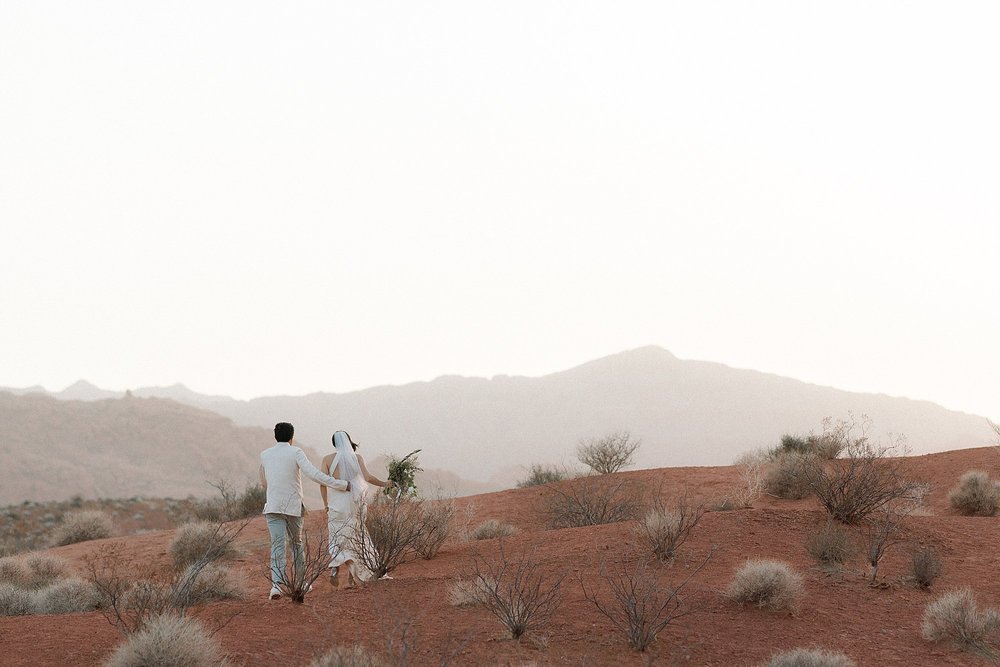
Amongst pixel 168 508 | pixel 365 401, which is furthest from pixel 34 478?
pixel 365 401

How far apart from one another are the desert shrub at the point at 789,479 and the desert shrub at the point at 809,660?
834 cm

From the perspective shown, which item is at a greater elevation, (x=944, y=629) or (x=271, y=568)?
(x=271, y=568)

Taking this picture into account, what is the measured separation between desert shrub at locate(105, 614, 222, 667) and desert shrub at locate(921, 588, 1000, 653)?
6.24m

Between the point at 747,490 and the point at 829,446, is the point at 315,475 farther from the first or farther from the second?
the point at 829,446

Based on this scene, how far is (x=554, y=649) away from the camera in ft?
21.7

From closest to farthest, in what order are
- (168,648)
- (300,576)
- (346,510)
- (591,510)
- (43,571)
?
(168,648) → (300,576) → (346,510) → (43,571) → (591,510)

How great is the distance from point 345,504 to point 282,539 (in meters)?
1.24

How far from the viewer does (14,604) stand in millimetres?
8938

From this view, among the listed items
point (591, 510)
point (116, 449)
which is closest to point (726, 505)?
point (591, 510)

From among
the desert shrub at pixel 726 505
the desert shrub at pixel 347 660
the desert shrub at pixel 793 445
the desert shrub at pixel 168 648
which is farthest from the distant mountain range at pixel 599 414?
the desert shrub at pixel 347 660

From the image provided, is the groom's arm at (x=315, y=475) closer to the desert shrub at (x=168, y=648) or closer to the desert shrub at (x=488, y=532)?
the desert shrub at (x=168, y=648)

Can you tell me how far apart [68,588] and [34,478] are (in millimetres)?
58043

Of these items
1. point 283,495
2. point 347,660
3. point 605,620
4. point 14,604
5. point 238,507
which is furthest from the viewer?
point 238,507

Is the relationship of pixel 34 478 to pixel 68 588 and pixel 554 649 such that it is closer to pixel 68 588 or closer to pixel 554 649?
pixel 68 588
